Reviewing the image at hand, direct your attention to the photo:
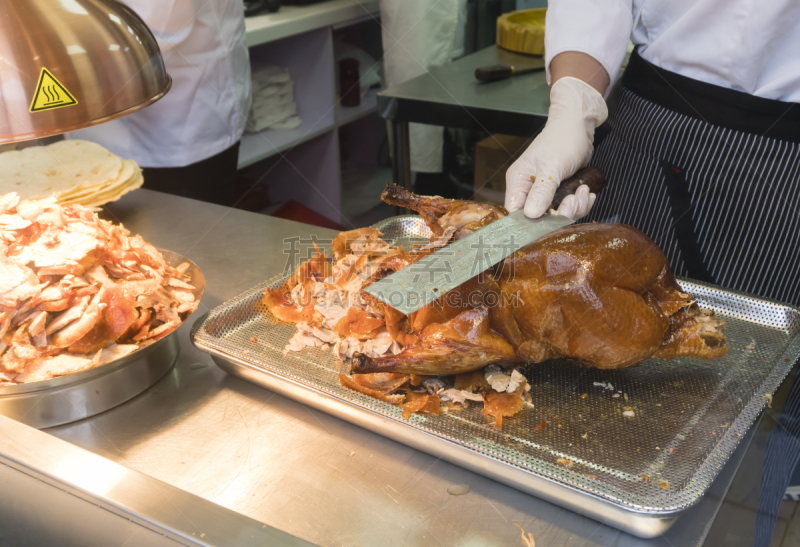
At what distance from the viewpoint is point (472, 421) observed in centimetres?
105

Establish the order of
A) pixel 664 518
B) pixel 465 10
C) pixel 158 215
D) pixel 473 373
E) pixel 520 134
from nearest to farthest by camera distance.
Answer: pixel 664 518, pixel 473 373, pixel 158 215, pixel 520 134, pixel 465 10

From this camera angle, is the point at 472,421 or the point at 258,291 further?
the point at 258,291

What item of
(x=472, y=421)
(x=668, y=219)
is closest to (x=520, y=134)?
(x=668, y=219)

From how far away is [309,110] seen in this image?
3893 millimetres

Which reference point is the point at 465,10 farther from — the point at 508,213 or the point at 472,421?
the point at 472,421

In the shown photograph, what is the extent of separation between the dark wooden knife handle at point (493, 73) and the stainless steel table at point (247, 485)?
2.18 m


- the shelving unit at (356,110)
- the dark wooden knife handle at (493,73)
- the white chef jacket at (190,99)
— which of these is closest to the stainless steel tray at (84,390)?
the white chef jacket at (190,99)

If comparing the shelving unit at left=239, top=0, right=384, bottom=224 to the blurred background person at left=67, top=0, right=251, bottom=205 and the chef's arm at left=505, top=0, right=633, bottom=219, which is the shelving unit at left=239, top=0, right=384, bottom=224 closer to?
the blurred background person at left=67, top=0, right=251, bottom=205

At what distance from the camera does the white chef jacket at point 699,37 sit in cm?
139

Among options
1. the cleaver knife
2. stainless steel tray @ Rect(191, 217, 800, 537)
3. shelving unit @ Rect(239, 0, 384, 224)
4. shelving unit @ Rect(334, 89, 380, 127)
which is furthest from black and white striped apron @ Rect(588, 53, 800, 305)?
shelving unit @ Rect(334, 89, 380, 127)

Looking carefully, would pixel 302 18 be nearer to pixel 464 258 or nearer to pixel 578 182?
pixel 578 182

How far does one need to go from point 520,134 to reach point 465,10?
2014 millimetres

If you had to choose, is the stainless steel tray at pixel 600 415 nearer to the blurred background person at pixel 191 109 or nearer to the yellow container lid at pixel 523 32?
the blurred background person at pixel 191 109

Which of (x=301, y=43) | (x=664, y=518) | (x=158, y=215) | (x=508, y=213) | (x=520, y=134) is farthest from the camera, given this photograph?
(x=301, y=43)
